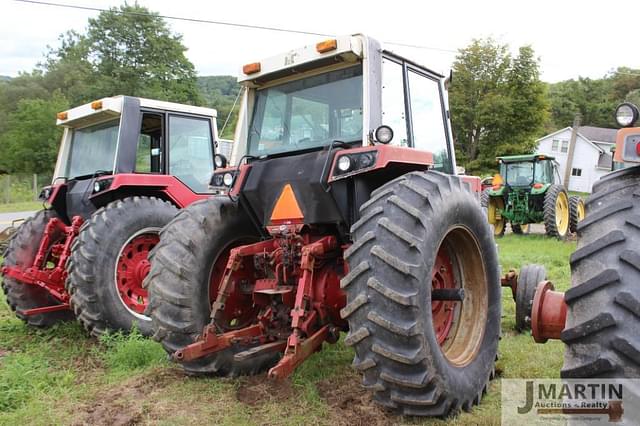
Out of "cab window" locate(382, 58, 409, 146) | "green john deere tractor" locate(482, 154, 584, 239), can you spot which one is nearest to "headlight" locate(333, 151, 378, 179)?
"cab window" locate(382, 58, 409, 146)

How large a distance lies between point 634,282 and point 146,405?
119 inches

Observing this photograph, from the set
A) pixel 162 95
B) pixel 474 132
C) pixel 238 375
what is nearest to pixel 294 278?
pixel 238 375

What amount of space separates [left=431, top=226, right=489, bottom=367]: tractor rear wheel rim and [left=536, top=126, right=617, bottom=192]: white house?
42.5m

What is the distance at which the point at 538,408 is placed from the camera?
3.25 m

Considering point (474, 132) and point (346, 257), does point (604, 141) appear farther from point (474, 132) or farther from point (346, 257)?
point (346, 257)

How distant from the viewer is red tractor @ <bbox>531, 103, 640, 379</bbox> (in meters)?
1.75

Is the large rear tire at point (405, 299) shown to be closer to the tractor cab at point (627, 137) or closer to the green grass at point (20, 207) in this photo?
the tractor cab at point (627, 137)

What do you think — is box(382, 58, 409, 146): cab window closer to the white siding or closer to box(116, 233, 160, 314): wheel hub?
box(116, 233, 160, 314): wheel hub

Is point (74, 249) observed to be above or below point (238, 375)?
above

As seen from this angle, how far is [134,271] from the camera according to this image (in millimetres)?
5680

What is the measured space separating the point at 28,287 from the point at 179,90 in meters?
32.2

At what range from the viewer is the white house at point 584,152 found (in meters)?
44.3

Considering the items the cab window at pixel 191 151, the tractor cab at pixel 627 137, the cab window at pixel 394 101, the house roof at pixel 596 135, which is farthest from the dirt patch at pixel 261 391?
the house roof at pixel 596 135

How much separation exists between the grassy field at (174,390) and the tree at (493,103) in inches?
842
